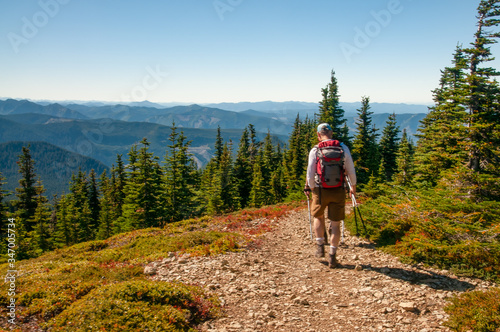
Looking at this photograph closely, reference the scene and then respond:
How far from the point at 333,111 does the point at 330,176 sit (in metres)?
28.0

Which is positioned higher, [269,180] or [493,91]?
[493,91]

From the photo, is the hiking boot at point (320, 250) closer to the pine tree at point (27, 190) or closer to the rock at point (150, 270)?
the rock at point (150, 270)

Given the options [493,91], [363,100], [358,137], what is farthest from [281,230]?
[363,100]

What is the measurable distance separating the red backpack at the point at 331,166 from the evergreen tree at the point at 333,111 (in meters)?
25.8

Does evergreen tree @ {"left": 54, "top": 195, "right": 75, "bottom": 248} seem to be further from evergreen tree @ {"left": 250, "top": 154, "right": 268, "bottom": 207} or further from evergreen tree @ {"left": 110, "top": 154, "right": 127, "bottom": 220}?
evergreen tree @ {"left": 250, "top": 154, "right": 268, "bottom": 207}

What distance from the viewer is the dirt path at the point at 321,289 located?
184 inches

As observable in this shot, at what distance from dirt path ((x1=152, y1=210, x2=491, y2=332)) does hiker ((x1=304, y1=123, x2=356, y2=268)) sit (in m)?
1.16

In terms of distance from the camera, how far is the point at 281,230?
12.9 m

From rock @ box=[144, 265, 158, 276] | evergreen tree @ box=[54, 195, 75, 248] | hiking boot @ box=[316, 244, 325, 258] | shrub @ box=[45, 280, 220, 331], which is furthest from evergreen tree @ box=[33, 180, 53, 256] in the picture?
hiking boot @ box=[316, 244, 325, 258]

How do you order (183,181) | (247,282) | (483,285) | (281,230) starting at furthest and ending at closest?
(183,181)
(281,230)
(247,282)
(483,285)

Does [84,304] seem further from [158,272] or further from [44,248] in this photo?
[44,248]

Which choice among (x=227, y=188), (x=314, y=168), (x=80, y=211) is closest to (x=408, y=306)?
(x=314, y=168)

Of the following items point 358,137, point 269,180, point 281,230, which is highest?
point 358,137

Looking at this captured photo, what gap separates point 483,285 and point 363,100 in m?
38.4
